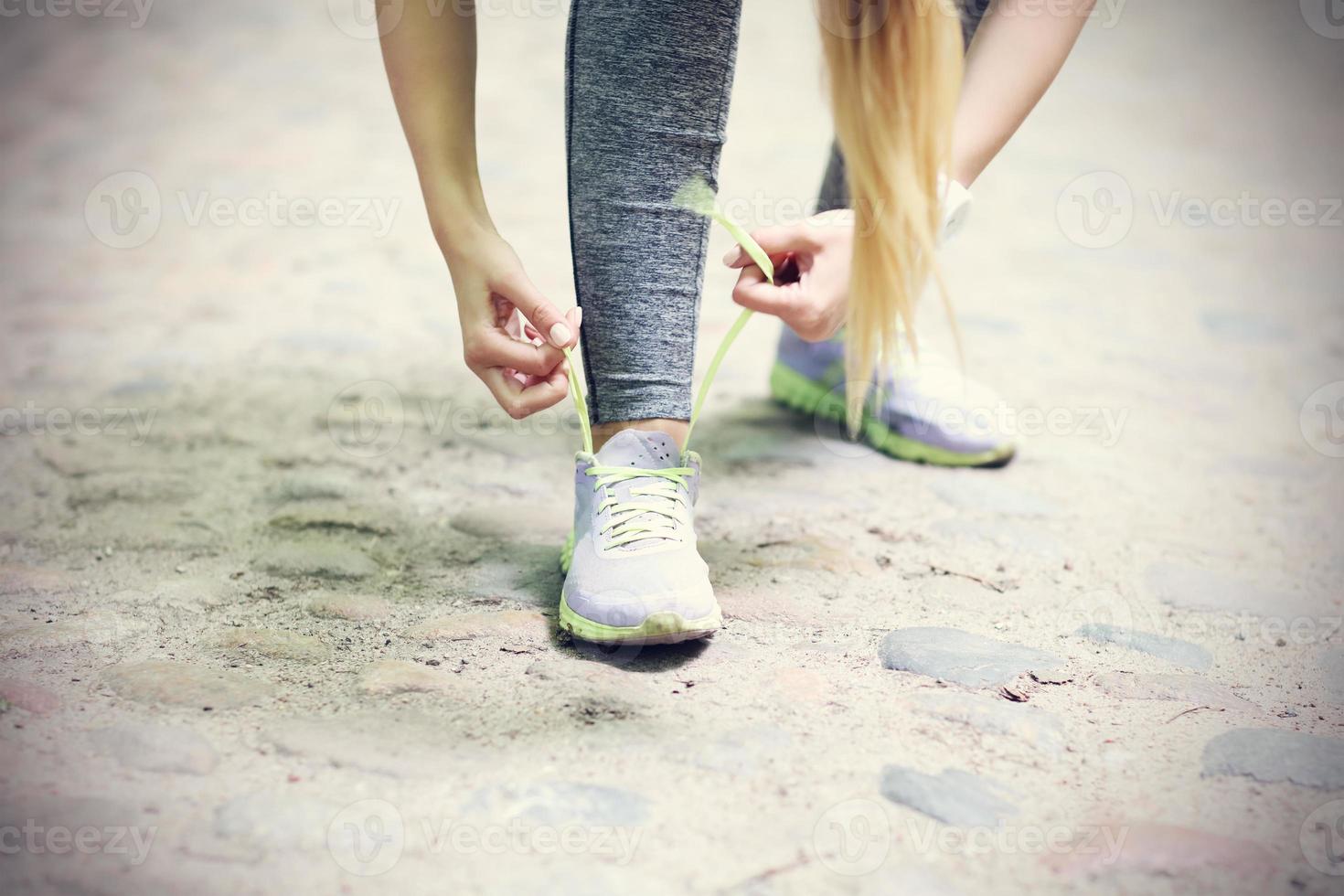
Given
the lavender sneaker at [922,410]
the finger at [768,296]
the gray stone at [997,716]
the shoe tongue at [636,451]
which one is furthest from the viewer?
the lavender sneaker at [922,410]

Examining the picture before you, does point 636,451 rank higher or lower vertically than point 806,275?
lower

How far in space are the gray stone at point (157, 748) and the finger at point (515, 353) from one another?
45 cm

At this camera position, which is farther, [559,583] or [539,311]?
[559,583]

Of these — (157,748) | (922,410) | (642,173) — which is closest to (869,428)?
(922,410)

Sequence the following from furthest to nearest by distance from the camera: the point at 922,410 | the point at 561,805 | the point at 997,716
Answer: the point at 922,410, the point at 997,716, the point at 561,805

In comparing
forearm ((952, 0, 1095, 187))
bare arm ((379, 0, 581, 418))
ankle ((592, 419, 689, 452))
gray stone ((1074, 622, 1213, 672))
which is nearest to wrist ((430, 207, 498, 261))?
bare arm ((379, 0, 581, 418))

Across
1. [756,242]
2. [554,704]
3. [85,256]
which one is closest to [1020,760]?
[554,704]

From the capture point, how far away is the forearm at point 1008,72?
1.12m

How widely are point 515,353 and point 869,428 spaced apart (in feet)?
2.42

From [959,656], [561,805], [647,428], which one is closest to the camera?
[561,805]

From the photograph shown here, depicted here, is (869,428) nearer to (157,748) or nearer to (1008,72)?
(1008,72)

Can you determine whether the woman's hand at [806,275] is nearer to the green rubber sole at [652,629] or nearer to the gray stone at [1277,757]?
the green rubber sole at [652,629]

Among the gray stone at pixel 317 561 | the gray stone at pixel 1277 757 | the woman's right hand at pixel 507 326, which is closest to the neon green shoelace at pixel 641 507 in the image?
the woman's right hand at pixel 507 326

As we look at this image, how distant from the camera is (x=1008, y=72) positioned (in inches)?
44.1
